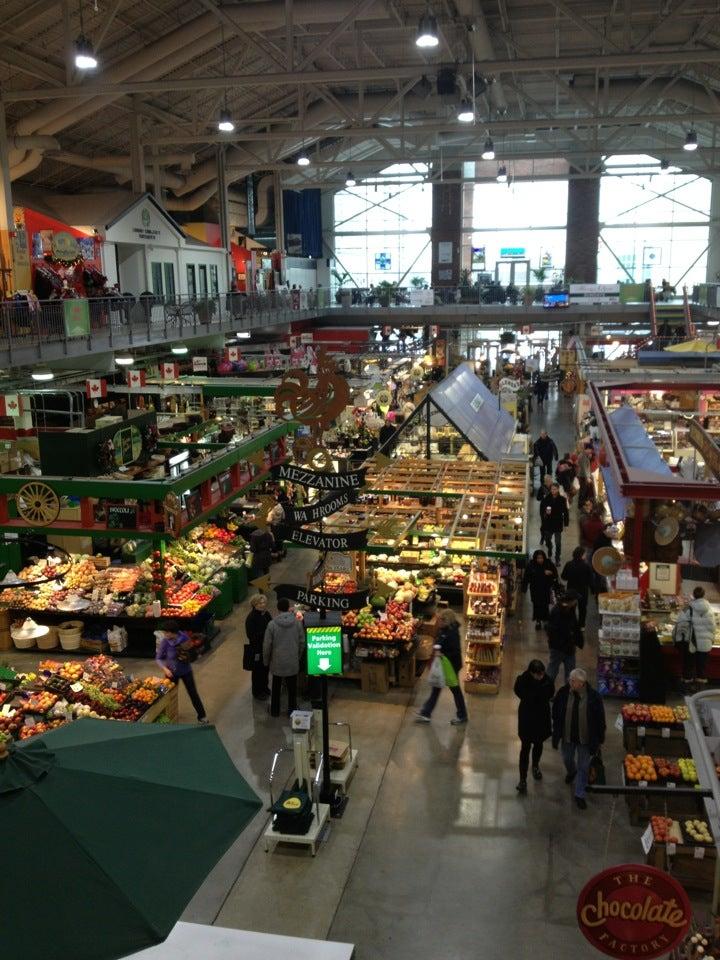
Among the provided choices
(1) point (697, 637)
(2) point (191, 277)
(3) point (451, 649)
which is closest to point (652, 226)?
(2) point (191, 277)

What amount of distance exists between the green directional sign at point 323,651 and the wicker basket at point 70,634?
4689 mm

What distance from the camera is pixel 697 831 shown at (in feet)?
19.1

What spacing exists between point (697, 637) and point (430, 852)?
3.71 meters

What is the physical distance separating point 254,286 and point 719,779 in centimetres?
2605

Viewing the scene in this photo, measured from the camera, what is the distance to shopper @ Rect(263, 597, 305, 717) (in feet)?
27.4

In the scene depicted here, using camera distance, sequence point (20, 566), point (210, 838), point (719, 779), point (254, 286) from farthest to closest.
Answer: point (254, 286) → point (20, 566) → point (719, 779) → point (210, 838)

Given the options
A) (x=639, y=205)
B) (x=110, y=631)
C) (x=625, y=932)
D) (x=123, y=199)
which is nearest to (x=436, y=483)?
(x=110, y=631)

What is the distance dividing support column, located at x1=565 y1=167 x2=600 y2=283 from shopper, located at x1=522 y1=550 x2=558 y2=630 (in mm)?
26350

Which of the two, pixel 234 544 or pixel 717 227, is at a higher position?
pixel 717 227

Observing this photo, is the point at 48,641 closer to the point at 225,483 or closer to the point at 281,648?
the point at 225,483

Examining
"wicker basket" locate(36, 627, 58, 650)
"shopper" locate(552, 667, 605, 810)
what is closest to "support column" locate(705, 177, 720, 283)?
"wicker basket" locate(36, 627, 58, 650)

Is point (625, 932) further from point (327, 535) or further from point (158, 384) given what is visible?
point (158, 384)

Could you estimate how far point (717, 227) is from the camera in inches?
1330

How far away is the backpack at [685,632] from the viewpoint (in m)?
8.52
